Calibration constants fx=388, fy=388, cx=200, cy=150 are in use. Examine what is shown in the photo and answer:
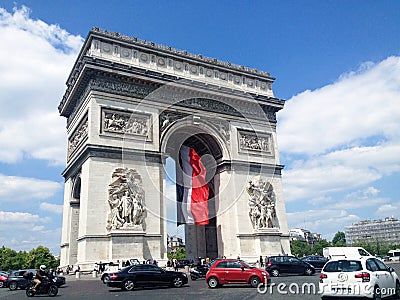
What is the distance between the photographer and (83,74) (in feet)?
92.3

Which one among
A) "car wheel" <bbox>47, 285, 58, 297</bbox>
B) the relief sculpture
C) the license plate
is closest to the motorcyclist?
"car wheel" <bbox>47, 285, 58, 297</bbox>

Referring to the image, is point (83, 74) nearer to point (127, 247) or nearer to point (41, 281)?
point (127, 247)

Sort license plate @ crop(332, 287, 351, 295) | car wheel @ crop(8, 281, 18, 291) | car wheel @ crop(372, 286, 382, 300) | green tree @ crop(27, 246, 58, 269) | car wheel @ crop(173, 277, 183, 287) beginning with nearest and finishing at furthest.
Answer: car wheel @ crop(372, 286, 382, 300) < license plate @ crop(332, 287, 351, 295) < car wheel @ crop(173, 277, 183, 287) < car wheel @ crop(8, 281, 18, 291) < green tree @ crop(27, 246, 58, 269)

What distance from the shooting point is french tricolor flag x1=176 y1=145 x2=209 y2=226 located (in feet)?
107

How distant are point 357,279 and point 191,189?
24.0 meters

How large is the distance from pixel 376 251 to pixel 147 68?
312 feet

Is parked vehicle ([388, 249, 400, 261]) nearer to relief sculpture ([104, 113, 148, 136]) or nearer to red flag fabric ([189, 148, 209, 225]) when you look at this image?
red flag fabric ([189, 148, 209, 225])

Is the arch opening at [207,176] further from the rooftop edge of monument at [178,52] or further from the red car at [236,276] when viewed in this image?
the red car at [236,276]

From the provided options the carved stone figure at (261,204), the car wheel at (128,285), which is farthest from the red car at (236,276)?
the carved stone figure at (261,204)

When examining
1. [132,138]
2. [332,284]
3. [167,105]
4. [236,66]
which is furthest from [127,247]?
[236,66]

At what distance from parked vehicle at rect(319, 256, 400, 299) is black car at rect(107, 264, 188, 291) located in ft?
28.5

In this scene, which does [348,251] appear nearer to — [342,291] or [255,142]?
[255,142]

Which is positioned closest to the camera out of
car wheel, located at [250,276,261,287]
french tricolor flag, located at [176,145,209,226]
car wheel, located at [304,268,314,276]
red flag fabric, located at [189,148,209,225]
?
car wheel, located at [250,276,261,287]

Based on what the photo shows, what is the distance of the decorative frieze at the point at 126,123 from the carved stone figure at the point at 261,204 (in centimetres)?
973
